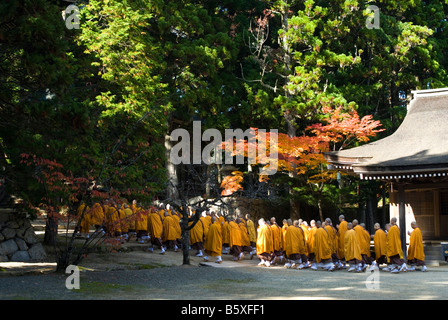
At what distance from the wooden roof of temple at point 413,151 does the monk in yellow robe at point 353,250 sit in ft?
9.03

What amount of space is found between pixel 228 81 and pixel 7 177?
14.0 meters

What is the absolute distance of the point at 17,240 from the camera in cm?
1398

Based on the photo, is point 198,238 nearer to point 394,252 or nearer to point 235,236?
point 235,236

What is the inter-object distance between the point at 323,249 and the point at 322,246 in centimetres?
9

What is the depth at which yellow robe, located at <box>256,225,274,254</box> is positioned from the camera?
15.9 meters

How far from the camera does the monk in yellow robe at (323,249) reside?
15414mm

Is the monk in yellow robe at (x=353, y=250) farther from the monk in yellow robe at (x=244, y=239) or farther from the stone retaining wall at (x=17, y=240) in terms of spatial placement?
the stone retaining wall at (x=17, y=240)

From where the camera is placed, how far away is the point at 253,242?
1966 centimetres

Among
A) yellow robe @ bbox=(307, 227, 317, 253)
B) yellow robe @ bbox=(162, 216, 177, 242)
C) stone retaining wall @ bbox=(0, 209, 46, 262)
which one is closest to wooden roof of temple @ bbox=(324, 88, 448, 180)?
yellow robe @ bbox=(307, 227, 317, 253)

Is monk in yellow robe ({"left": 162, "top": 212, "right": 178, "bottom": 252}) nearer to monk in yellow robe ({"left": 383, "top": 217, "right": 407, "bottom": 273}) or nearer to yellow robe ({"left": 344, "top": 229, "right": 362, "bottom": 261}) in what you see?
yellow robe ({"left": 344, "top": 229, "right": 362, "bottom": 261})

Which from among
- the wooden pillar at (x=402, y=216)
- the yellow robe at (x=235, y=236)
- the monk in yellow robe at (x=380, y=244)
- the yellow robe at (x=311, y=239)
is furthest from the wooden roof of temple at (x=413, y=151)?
the yellow robe at (x=235, y=236)

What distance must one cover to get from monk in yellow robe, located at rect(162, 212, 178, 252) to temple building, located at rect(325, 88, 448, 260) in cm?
570

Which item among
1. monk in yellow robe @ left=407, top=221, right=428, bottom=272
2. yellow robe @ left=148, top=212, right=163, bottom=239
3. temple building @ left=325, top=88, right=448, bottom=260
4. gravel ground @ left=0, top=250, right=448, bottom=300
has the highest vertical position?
temple building @ left=325, top=88, right=448, bottom=260

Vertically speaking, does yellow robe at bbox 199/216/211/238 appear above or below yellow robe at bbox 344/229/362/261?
above
